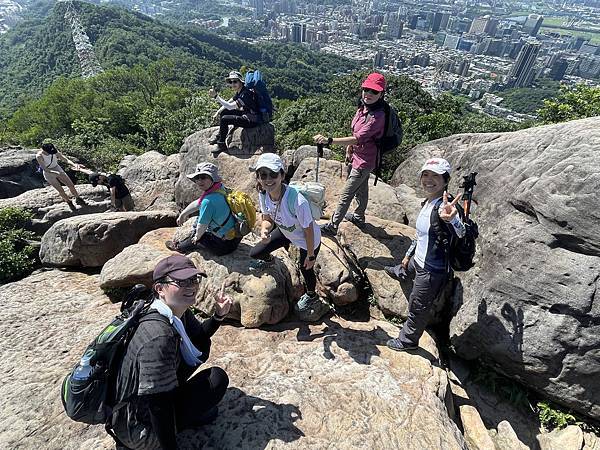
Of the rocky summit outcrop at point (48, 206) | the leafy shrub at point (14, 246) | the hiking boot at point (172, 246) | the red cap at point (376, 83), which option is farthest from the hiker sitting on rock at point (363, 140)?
the rocky summit outcrop at point (48, 206)

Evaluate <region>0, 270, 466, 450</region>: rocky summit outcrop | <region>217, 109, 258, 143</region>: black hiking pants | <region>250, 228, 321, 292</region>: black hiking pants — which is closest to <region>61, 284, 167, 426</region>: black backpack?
<region>0, 270, 466, 450</region>: rocky summit outcrop

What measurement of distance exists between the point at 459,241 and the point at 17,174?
61.1 ft

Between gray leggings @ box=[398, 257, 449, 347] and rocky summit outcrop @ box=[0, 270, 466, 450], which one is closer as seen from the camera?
rocky summit outcrop @ box=[0, 270, 466, 450]

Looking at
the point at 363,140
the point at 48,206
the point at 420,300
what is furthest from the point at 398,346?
the point at 48,206

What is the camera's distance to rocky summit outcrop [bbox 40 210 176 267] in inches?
313

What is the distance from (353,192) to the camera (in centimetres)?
697

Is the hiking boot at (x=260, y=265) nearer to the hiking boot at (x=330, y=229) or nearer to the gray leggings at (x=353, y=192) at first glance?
the hiking boot at (x=330, y=229)

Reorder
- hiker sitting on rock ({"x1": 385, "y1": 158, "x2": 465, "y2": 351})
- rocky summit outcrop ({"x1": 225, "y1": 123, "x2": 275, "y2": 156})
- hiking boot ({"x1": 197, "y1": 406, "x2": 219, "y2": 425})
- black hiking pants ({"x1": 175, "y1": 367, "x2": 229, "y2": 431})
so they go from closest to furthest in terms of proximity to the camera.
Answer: black hiking pants ({"x1": 175, "y1": 367, "x2": 229, "y2": 431}), hiking boot ({"x1": 197, "y1": 406, "x2": 219, "y2": 425}), hiker sitting on rock ({"x1": 385, "y1": 158, "x2": 465, "y2": 351}), rocky summit outcrop ({"x1": 225, "y1": 123, "x2": 275, "y2": 156})

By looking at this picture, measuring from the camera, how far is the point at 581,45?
182750 millimetres

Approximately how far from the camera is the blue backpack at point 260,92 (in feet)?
32.9

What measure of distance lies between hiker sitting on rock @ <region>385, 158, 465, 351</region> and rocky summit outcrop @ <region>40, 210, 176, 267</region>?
682 centimetres

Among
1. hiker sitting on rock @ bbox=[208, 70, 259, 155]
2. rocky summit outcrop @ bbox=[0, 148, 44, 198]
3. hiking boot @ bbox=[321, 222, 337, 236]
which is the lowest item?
rocky summit outcrop @ bbox=[0, 148, 44, 198]

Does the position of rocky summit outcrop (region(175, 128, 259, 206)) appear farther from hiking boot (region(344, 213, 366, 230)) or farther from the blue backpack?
hiking boot (region(344, 213, 366, 230))

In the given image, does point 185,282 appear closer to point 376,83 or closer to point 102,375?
point 102,375
